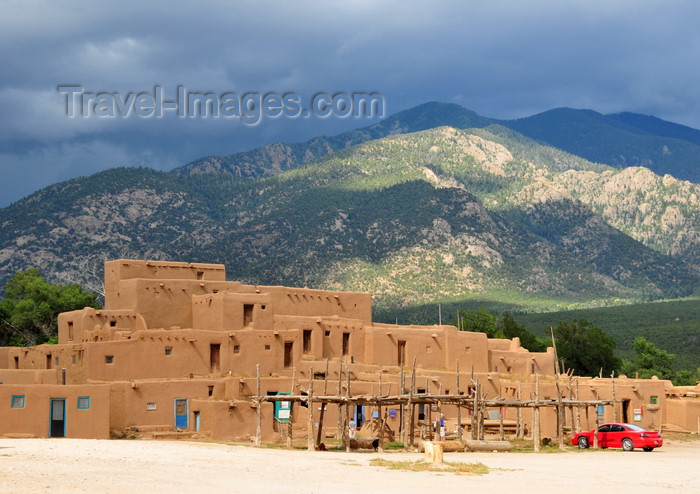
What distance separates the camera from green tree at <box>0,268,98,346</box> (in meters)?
78.8

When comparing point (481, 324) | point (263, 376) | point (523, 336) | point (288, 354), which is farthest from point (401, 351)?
point (523, 336)

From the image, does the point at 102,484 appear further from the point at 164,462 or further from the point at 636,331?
the point at 636,331

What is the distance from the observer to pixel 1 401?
1800 inches

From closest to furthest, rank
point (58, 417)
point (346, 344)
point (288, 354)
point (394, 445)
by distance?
point (58, 417), point (394, 445), point (288, 354), point (346, 344)

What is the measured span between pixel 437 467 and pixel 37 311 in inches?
2074

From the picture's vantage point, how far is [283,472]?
103 feet

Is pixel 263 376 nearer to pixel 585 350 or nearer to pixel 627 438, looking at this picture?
pixel 627 438

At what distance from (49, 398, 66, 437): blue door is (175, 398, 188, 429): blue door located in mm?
6045

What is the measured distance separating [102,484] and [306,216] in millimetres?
126946

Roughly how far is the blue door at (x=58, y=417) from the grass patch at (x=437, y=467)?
1771 centimetres

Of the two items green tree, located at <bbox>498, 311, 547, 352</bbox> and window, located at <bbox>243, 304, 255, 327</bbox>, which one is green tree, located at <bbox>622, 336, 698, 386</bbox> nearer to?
green tree, located at <bbox>498, 311, 547, 352</bbox>

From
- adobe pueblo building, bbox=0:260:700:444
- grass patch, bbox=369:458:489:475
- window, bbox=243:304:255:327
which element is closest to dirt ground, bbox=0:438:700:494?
grass patch, bbox=369:458:489:475

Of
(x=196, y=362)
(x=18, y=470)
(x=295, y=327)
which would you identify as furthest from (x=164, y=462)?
(x=295, y=327)

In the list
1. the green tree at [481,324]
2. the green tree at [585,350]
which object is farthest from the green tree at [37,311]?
the green tree at [585,350]
